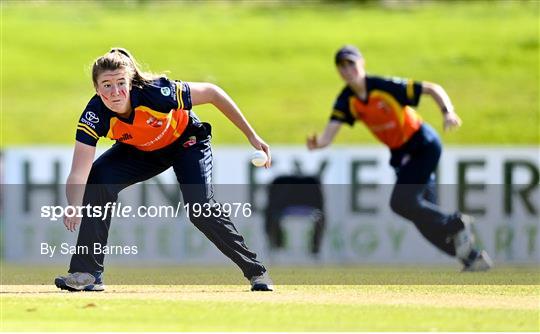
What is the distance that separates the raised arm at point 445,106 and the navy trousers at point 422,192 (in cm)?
59

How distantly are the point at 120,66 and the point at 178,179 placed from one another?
87cm

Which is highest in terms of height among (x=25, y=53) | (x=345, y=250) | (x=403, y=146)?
(x=25, y=53)

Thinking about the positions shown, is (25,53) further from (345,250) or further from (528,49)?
(345,250)

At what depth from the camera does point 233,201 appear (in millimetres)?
15797

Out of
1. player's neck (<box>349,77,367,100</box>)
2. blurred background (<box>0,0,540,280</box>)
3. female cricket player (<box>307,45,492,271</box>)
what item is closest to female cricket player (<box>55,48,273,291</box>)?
female cricket player (<box>307,45,492,271</box>)

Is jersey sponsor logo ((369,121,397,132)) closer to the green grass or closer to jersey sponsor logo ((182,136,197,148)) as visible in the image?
jersey sponsor logo ((182,136,197,148))

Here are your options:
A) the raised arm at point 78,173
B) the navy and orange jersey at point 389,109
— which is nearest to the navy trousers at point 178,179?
the raised arm at point 78,173

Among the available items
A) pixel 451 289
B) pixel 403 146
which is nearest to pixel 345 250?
pixel 403 146

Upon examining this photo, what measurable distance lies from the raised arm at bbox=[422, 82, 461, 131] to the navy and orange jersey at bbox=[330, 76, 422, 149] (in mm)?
373

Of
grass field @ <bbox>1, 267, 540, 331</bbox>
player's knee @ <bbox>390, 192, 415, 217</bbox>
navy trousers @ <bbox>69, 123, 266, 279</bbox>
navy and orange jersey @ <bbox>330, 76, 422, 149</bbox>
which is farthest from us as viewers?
navy and orange jersey @ <bbox>330, 76, 422, 149</bbox>

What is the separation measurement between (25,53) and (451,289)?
23134 mm

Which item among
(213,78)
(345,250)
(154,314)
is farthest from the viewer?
(213,78)

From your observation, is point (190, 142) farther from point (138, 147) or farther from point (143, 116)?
point (143, 116)

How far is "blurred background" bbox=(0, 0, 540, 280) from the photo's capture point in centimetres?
1553
